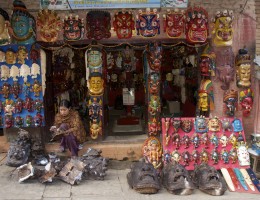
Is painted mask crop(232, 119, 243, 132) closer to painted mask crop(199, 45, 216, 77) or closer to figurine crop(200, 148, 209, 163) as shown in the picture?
figurine crop(200, 148, 209, 163)

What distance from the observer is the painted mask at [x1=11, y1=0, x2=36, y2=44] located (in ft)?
19.3

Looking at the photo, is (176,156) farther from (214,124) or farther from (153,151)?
(214,124)

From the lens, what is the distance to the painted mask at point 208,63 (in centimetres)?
634

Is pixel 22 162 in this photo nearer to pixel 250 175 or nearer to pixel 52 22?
pixel 52 22

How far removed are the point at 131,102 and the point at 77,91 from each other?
155cm

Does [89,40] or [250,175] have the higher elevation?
[89,40]

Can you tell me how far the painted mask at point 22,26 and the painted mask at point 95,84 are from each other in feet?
4.23

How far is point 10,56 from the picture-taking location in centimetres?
616

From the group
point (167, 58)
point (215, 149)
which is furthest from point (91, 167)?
point (167, 58)

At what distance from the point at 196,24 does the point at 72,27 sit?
231 centimetres

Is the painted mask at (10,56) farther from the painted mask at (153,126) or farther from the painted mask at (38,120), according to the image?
the painted mask at (153,126)

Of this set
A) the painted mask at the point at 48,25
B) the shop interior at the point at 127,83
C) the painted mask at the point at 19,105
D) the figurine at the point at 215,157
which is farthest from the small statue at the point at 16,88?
the figurine at the point at 215,157

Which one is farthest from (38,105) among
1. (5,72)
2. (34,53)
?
(34,53)

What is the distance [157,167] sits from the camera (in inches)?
235
